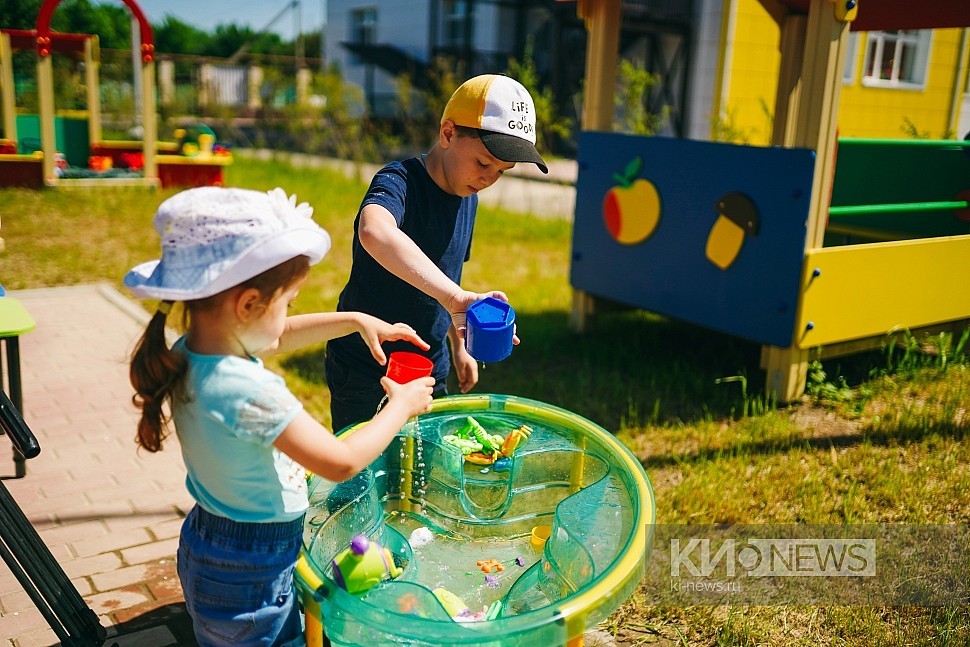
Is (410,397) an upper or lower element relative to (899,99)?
lower

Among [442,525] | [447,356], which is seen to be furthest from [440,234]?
[442,525]

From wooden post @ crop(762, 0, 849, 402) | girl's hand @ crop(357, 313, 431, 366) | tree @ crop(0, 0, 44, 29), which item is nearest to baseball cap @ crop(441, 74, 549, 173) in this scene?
girl's hand @ crop(357, 313, 431, 366)

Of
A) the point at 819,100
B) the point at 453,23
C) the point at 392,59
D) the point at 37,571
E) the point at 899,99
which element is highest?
the point at 453,23

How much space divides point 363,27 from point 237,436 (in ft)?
72.4

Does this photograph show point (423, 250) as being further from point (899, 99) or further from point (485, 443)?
point (899, 99)

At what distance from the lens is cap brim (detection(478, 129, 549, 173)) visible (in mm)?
1984

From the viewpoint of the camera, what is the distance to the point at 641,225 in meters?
4.29

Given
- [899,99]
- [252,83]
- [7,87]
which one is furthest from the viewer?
[252,83]

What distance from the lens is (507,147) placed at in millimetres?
1997

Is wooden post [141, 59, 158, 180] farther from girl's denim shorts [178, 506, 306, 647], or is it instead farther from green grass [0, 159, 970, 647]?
girl's denim shorts [178, 506, 306, 647]

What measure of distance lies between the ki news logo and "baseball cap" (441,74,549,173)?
4.39 ft

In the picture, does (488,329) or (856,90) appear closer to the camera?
(488,329)

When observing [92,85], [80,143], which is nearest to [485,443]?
[92,85]

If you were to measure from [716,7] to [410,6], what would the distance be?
8446 mm
